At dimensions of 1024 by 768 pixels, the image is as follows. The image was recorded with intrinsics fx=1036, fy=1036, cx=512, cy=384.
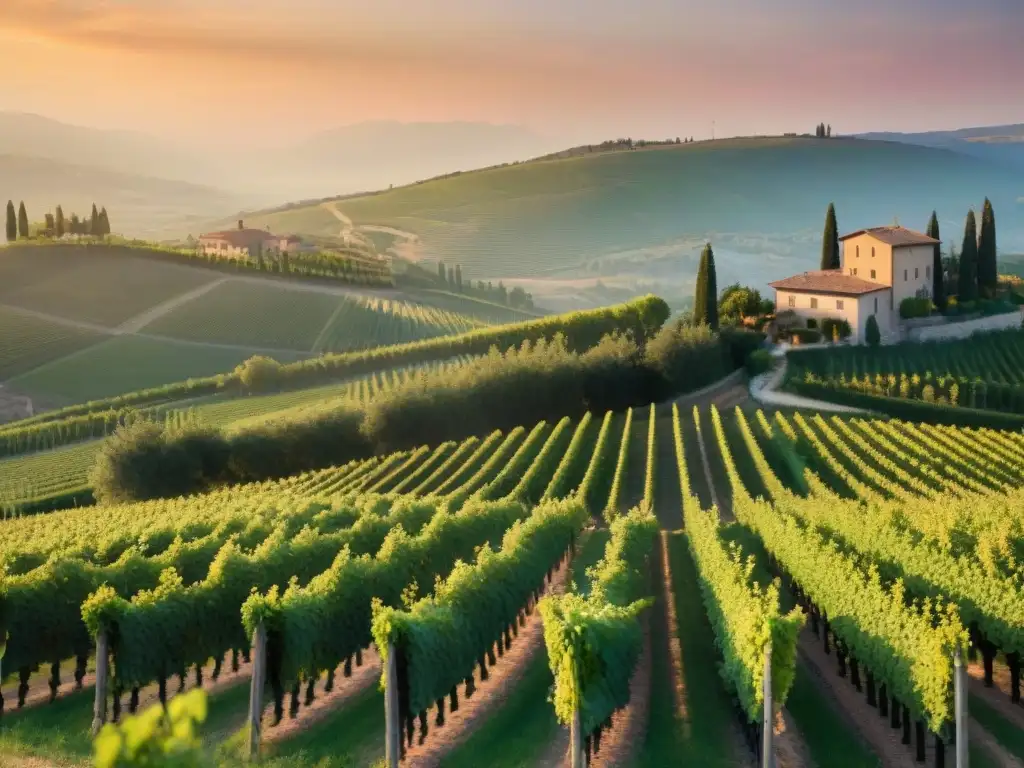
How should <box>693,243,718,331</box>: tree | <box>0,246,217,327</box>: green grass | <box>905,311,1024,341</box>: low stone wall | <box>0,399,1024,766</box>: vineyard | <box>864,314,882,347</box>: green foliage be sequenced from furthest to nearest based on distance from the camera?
<box>0,246,217,327</box>: green grass, <box>905,311,1024,341</box>: low stone wall, <box>693,243,718,331</box>: tree, <box>864,314,882,347</box>: green foliage, <box>0,399,1024,766</box>: vineyard

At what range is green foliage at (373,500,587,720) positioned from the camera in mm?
12898

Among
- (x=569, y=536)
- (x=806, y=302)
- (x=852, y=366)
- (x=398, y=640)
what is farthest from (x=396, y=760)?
(x=806, y=302)

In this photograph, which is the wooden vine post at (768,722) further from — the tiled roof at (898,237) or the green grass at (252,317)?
the green grass at (252,317)

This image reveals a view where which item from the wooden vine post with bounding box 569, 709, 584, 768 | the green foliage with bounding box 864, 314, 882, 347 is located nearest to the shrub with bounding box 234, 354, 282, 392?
the green foliage with bounding box 864, 314, 882, 347

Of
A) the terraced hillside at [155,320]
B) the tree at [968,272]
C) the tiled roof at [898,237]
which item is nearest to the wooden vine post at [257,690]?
the tiled roof at [898,237]

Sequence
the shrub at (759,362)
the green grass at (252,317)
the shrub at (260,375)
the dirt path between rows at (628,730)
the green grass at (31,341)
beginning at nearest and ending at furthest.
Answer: the dirt path between rows at (628,730), the shrub at (759,362), the shrub at (260,375), the green grass at (31,341), the green grass at (252,317)

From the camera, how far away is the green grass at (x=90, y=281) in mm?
92188

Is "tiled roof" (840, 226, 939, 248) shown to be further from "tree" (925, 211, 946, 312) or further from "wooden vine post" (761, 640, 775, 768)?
"wooden vine post" (761, 640, 775, 768)

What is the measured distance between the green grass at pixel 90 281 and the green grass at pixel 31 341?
11.1 feet

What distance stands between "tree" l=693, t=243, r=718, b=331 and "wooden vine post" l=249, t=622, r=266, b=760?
53.3 meters

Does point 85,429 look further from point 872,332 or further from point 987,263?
point 987,263

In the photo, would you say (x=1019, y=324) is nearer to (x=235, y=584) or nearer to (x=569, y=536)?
(x=569, y=536)

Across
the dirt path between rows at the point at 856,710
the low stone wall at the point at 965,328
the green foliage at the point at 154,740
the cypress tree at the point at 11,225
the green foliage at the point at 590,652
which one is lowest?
the low stone wall at the point at 965,328

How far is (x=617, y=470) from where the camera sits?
37562 millimetres
